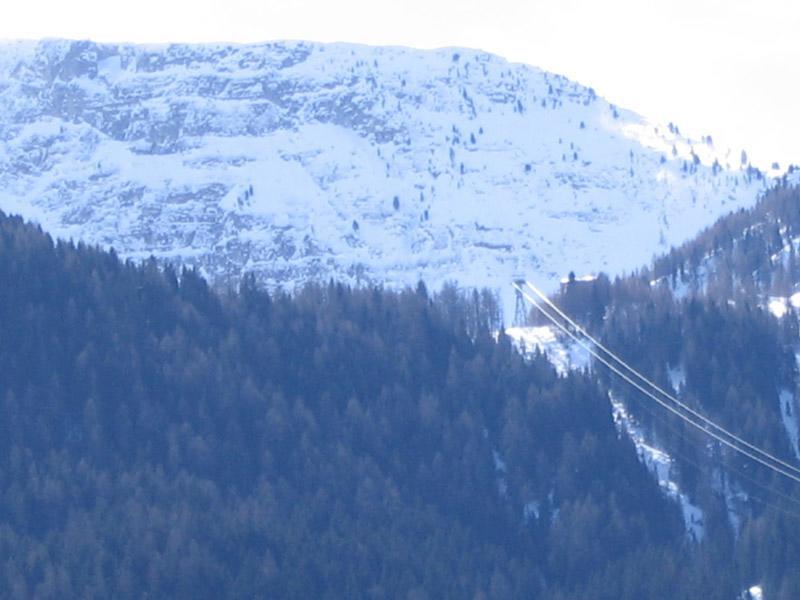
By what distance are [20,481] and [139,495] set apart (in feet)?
31.8

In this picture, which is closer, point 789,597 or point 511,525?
point 789,597

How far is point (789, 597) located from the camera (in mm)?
177125

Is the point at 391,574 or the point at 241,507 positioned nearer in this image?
the point at 391,574

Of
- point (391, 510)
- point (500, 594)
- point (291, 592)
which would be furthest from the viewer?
point (391, 510)

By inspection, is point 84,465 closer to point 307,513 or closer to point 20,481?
point 20,481

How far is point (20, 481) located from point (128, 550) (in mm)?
18603

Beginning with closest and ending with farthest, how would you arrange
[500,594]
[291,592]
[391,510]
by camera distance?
[291,592]
[500,594]
[391,510]

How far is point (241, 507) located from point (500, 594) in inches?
890

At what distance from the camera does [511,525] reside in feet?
655

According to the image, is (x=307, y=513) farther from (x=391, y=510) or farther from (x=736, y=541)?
(x=736, y=541)

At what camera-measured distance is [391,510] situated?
192500 mm

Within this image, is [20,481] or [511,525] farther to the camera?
[511,525]

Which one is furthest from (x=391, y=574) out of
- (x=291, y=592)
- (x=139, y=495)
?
(x=139, y=495)

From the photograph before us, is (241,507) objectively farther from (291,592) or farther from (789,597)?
(789,597)
